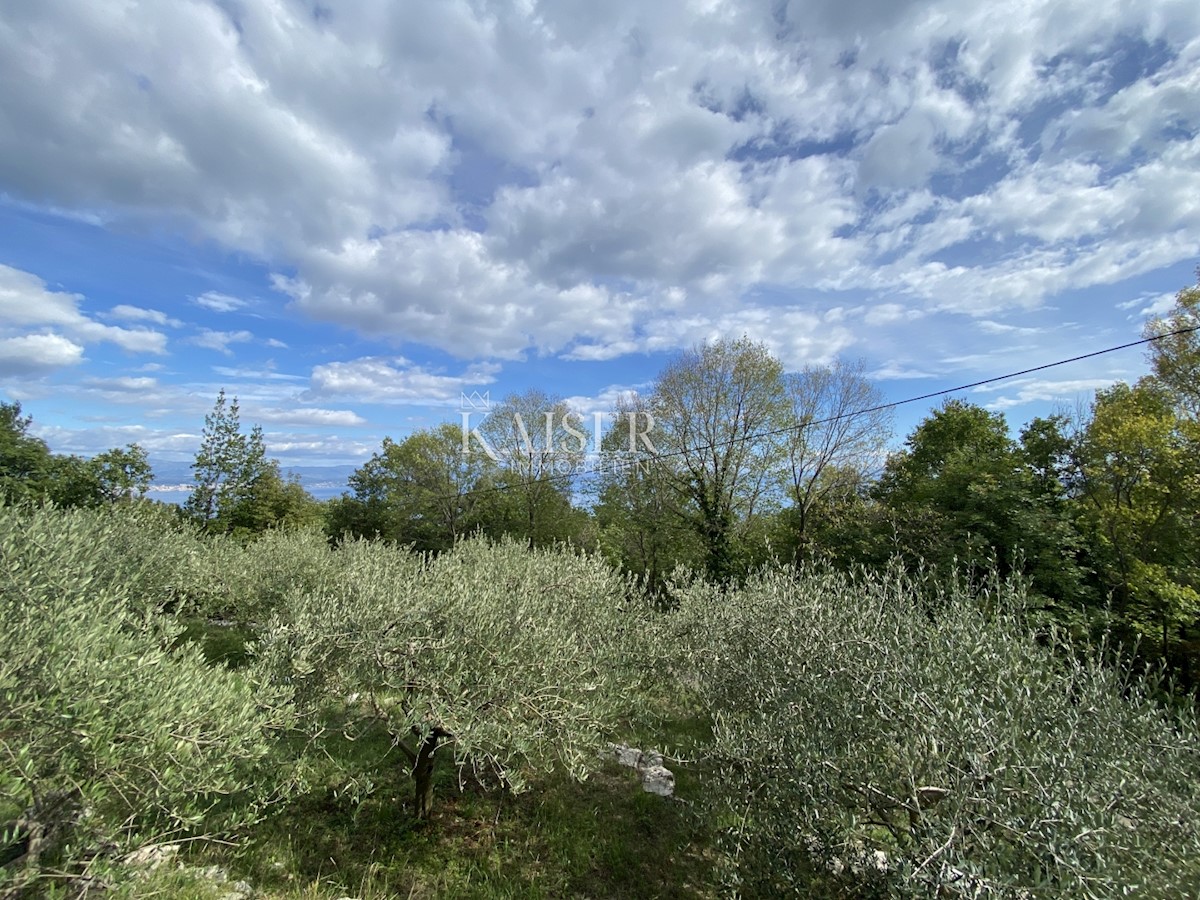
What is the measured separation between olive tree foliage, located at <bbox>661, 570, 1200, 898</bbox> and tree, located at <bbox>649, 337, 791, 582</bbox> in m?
A: 17.0

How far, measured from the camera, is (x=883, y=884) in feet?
11.8

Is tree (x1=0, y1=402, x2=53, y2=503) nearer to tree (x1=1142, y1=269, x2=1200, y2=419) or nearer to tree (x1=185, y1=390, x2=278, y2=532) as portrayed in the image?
tree (x1=185, y1=390, x2=278, y2=532)

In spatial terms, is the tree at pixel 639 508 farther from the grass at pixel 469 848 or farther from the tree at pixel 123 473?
the tree at pixel 123 473

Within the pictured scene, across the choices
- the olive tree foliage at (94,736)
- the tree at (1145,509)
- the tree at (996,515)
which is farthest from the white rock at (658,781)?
the tree at (1145,509)

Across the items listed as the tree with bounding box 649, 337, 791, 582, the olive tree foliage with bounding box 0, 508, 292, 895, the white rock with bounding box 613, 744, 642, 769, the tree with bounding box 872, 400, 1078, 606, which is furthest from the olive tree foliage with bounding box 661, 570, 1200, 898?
the tree with bounding box 649, 337, 791, 582

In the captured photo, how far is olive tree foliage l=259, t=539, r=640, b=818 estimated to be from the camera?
5.28 m

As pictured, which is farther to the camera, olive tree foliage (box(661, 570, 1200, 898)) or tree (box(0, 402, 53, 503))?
tree (box(0, 402, 53, 503))

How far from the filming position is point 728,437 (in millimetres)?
22812

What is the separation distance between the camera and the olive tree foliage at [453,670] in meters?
5.28

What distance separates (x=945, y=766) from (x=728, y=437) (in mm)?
19830

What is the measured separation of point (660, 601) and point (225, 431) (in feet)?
90.0

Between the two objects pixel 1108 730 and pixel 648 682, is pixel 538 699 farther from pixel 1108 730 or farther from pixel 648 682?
pixel 1108 730

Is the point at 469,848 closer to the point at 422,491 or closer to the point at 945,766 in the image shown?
the point at 945,766

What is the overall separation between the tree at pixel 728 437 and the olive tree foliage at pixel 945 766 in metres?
17.0
